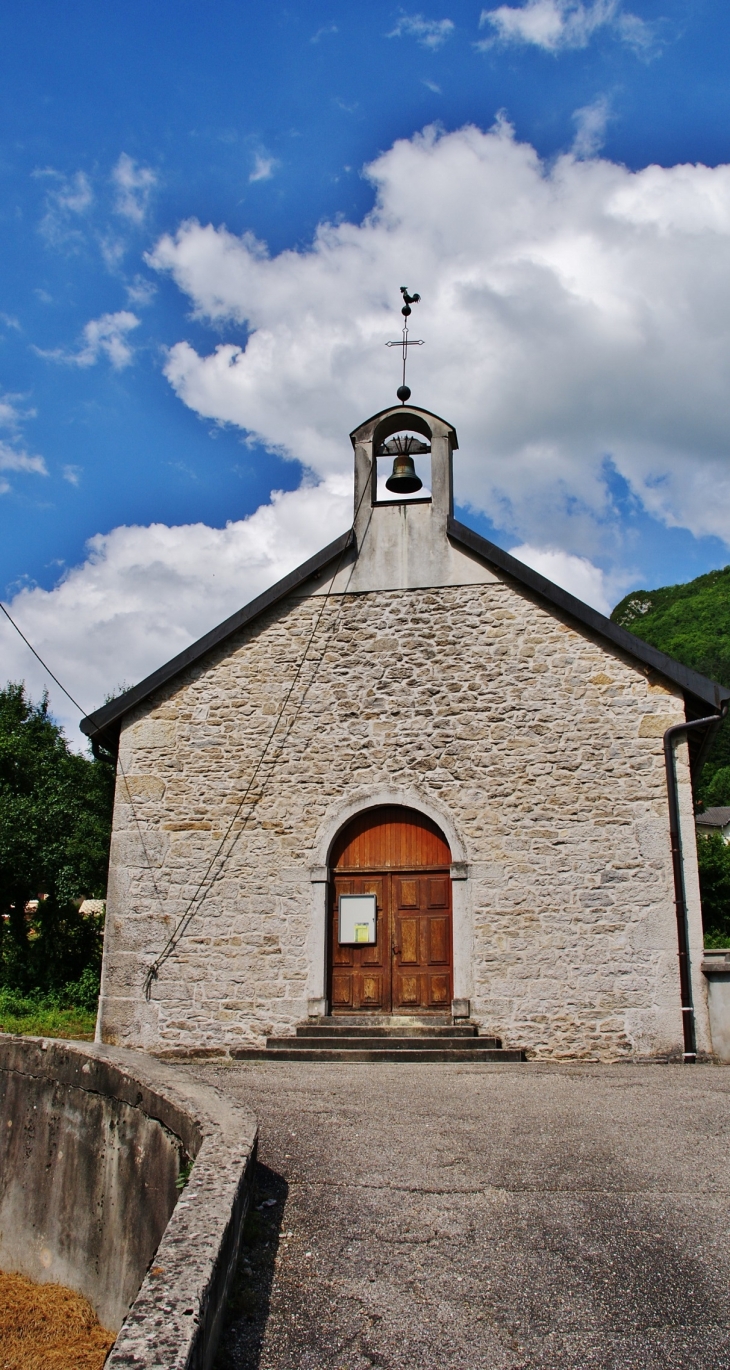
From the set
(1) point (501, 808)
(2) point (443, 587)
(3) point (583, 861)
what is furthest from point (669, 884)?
(2) point (443, 587)

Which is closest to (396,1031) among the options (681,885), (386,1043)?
(386,1043)

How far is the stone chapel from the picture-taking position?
969 centimetres

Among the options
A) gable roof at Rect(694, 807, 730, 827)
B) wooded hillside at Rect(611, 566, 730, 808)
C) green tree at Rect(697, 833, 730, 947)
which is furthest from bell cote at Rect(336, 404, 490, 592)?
gable roof at Rect(694, 807, 730, 827)

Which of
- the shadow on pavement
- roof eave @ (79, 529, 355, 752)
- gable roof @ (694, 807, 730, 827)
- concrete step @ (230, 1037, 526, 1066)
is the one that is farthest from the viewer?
gable roof @ (694, 807, 730, 827)

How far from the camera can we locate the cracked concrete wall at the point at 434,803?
9.65 metres

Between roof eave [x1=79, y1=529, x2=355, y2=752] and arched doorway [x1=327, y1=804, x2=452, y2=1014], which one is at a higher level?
roof eave [x1=79, y1=529, x2=355, y2=752]

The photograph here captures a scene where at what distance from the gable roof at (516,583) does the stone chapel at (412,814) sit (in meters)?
0.03

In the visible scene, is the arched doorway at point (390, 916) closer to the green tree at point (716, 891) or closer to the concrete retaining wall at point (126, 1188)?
the concrete retaining wall at point (126, 1188)

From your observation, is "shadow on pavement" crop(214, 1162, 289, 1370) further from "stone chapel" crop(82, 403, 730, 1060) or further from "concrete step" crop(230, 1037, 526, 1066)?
"stone chapel" crop(82, 403, 730, 1060)

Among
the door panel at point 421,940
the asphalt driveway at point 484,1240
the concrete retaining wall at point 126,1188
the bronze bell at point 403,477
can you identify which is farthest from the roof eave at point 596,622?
the concrete retaining wall at point 126,1188

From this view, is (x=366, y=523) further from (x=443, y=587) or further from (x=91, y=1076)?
(x=91, y=1076)

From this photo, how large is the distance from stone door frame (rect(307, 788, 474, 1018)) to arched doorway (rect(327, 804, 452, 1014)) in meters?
→ 0.15

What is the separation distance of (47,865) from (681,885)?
12577 millimetres

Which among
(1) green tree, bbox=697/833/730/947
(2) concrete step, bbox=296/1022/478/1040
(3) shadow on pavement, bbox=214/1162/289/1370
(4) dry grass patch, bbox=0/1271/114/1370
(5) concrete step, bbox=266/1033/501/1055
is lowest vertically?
(4) dry grass patch, bbox=0/1271/114/1370
